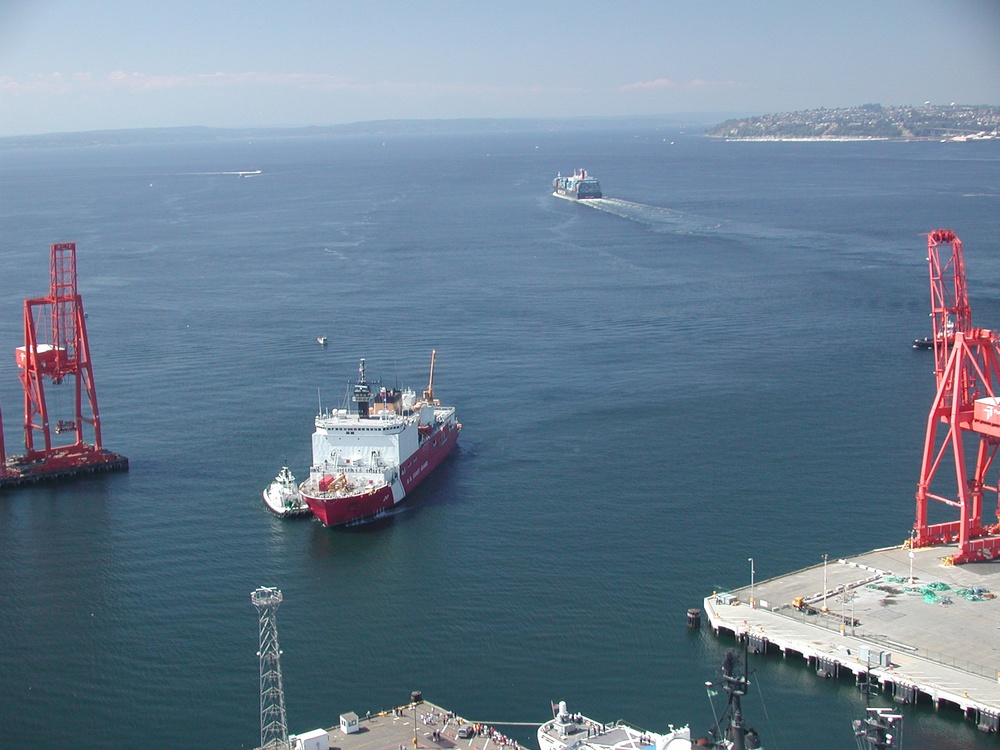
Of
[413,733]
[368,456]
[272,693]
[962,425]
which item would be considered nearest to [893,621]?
[962,425]

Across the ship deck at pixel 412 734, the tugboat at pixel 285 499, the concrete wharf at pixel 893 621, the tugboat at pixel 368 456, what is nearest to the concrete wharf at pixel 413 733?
the ship deck at pixel 412 734

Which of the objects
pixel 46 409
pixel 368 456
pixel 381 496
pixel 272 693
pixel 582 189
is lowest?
pixel 381 496

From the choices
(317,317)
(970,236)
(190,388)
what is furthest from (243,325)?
(970,236)

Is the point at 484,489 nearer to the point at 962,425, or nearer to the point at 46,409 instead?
the point at 962,425

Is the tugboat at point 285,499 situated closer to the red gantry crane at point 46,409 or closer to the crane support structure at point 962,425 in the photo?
the red gantry crane at point 46,409

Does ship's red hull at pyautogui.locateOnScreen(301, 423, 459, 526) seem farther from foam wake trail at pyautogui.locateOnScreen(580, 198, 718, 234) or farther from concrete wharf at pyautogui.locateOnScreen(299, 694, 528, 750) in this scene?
foam wake trail at pyautogui.locateOnScreen(580, 198, 718, 234)

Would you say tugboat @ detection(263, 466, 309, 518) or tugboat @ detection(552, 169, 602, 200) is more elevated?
tugboat @ detection(552, 169, 602, 200)

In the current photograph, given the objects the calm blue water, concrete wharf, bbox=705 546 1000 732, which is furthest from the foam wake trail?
concrete wharf, bbox=705 546 1000 732
